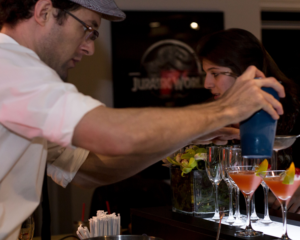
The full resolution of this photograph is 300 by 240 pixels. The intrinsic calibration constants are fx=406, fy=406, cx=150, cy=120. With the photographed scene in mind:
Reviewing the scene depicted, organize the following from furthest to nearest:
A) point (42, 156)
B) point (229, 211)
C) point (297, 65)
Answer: point (297, 65)
point (229, 211)
point (42, 156)

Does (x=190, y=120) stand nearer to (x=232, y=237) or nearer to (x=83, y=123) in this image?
(x=83, y=123)

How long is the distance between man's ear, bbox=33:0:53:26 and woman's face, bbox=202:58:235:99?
1.20 meters

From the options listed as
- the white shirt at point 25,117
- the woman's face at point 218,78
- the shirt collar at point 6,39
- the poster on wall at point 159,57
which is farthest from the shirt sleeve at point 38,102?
the poster on wall at point 159,57

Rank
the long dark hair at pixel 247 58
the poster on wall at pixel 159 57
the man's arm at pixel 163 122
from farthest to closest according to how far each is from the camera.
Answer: the poster on wall at pixel 159 57 < the long dark hair at pixel 247 58 < the man's arm at pixel 163 122

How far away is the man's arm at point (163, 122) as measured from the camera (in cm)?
90

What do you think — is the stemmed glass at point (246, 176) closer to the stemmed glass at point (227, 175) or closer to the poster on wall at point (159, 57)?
the stemmed glass at point (227, 175)

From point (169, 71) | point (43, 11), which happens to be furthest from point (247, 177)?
point (169, 71)

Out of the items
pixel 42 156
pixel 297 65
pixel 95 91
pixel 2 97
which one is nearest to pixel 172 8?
pixel 95 91

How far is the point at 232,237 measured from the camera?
1141 mm

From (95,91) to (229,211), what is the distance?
2188mm

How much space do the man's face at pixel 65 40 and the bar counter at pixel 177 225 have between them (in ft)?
2.06

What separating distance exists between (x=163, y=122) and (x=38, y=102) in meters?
0.29

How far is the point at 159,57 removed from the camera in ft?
11.3

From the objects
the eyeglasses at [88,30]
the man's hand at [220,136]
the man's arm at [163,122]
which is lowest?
the man's hand at [220,136]
